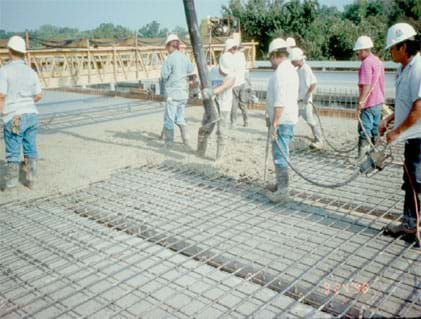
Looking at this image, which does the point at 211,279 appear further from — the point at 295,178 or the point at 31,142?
the point at 31,142

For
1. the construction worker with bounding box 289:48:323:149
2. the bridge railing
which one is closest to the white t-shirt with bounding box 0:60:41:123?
the bridge railing

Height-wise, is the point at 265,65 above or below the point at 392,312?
above

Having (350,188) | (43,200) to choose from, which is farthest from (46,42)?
(350,188)

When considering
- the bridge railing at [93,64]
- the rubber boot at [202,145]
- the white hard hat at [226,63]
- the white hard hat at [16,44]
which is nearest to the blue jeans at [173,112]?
the rubber boot at [202,145]

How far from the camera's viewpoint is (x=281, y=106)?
13.8 ft

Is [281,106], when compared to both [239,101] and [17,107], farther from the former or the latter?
[239,101]

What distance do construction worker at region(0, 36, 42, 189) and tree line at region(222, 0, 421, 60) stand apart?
2178 centimetres

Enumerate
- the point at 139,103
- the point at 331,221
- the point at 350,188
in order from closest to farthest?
the point at 331,221 < the point at 350,188 < the point at 139,103

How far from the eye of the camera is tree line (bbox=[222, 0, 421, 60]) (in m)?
24.7

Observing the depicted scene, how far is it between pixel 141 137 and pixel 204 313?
5.95 metres

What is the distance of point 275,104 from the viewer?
4.24 metres

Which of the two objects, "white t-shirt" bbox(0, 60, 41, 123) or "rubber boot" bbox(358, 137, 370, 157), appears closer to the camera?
"white t-shirt" bbox(0, 60, 41, 123)

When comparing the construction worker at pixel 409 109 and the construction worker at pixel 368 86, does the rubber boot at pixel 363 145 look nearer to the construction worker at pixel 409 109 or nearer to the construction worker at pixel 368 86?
the construction worker at pixel 368 86

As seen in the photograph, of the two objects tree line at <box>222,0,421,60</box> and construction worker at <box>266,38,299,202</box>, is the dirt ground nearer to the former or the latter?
construction worker at <box>266,38,299,202</box>
